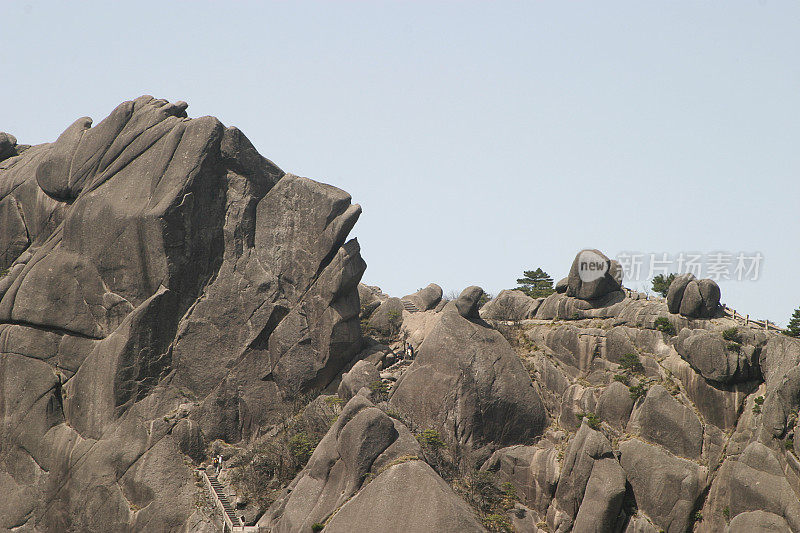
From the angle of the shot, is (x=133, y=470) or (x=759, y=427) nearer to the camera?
(x=759, y=427)

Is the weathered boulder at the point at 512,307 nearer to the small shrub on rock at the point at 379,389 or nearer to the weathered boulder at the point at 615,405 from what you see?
the weathered boulder at the point at 615,405

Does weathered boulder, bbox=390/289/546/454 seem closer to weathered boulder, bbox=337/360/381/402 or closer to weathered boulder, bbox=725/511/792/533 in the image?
weathered boulder, bbox=337/360/381/402

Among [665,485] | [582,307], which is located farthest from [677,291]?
[665,485]

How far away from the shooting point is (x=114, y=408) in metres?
61.8

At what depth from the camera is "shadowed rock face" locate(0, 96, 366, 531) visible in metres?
61.3

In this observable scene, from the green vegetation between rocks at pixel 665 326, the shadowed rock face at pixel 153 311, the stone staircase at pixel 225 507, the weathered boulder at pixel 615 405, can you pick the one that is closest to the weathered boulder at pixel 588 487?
the weathered boulder at pixel 615 405

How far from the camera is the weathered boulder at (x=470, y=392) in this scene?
2442 inches

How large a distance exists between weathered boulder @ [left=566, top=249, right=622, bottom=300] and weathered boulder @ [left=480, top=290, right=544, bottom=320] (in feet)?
14.4

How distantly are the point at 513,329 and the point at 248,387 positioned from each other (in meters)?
21.2

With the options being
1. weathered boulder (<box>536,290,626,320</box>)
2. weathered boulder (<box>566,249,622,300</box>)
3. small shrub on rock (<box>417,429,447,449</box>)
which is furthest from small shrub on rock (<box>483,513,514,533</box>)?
weathered boulder (<box>566,249,622,300</box>)

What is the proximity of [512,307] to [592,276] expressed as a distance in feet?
28.9

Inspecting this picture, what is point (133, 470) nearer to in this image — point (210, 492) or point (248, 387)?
point (210, 492)

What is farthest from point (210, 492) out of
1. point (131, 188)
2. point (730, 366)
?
point (730, 366)

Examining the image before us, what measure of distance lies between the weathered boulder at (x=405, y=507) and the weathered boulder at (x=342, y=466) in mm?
353
